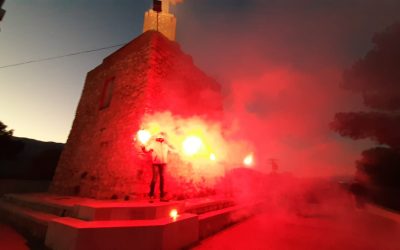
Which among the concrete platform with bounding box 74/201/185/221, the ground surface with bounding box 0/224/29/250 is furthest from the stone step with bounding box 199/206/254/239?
the ground surface with bounding box 0/224/29/250

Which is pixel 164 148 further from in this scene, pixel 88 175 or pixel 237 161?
pixel 237 161

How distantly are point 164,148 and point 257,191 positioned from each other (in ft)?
27.7

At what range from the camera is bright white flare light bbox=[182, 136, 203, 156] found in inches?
354

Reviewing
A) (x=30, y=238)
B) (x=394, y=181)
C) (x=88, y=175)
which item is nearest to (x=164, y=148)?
(x=30, y=238)

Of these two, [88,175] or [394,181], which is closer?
[88,175]

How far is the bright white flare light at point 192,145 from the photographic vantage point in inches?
354

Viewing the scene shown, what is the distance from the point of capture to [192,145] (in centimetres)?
930

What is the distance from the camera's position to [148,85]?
27.4 feet

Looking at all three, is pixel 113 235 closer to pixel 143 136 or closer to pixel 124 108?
pixel 143 136

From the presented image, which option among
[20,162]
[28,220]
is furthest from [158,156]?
[20,162]

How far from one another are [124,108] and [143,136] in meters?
1.89

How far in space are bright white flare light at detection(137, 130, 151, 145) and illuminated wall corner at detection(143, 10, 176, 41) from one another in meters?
11.2

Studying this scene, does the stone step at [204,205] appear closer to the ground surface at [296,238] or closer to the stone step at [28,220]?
the ground surface at [296,238]

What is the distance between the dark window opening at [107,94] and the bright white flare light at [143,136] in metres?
3.10
